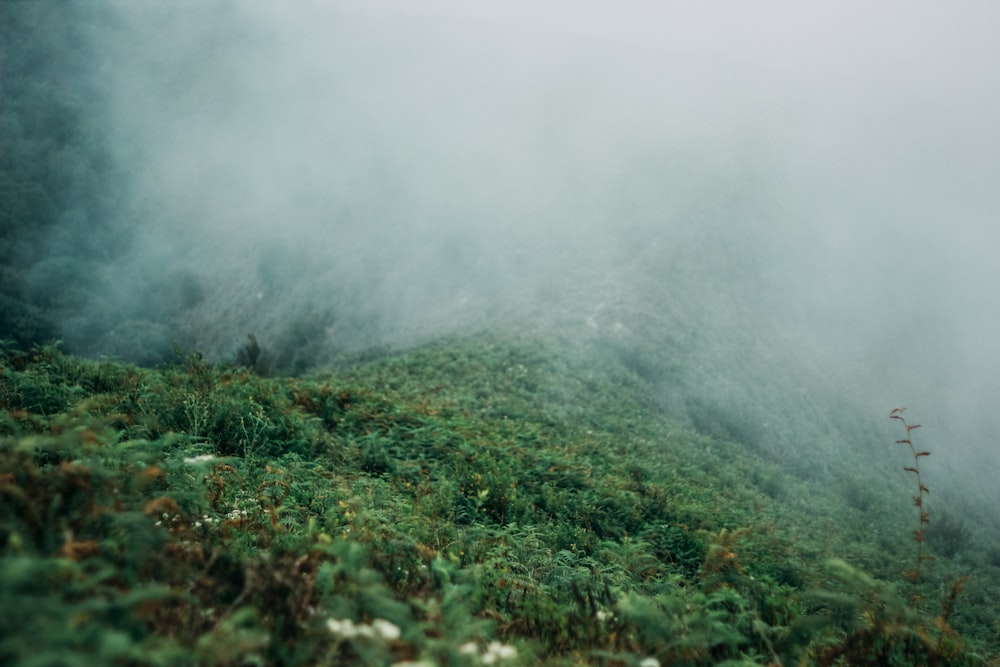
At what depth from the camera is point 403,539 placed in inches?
169

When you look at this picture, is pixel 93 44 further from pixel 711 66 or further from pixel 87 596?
pixel 87 596

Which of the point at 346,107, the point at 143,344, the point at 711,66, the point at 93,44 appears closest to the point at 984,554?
the point at 143,344

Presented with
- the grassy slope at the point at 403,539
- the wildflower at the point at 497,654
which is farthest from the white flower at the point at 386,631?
the wildflower at the point at 497,654

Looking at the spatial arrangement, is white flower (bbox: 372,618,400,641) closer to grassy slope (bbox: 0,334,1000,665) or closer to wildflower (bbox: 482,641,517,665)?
grassy slope (bbox: 0,334,1000,665)

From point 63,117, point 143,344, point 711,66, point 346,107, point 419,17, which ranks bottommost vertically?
point 143,344

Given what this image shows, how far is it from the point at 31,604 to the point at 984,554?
19757 millimetres

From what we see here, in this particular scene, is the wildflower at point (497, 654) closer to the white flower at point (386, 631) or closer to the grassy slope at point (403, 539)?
the grassy slope at point (403, 539)

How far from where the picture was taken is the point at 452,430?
8.99 metres

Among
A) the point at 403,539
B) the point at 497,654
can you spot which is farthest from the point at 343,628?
the point at 403,539

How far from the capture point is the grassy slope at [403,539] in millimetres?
2264

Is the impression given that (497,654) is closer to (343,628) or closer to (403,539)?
(343,628)

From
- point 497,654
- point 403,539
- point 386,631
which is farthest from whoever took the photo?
point 403,539

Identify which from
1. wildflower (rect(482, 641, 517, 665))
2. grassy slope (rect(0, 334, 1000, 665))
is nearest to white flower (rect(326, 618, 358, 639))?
grassy slope (rect(0, 334, 1000, 665))

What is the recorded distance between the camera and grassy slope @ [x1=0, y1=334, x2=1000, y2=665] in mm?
2264
